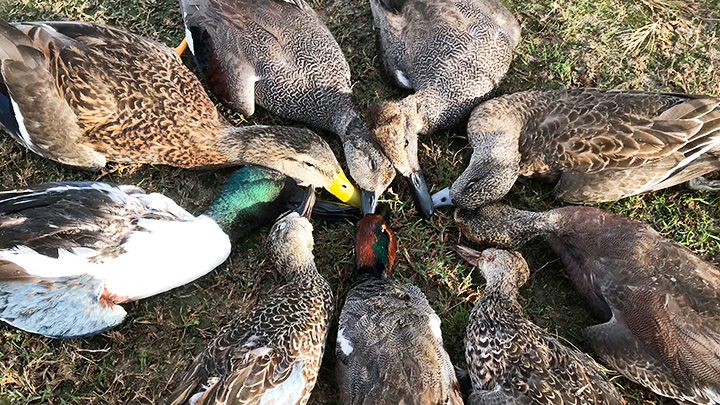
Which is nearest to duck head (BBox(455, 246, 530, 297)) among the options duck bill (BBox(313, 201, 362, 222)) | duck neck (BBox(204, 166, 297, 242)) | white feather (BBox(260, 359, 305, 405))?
duck bill (BBox(313, 201, 362, 222))

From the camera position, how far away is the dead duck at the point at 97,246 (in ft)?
12.1

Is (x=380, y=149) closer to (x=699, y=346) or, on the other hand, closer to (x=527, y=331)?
(x=527, y=331)

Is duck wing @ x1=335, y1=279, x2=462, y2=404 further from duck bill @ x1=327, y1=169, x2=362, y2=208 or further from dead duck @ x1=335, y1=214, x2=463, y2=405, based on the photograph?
duck bill @ x1=327, y1=169, x2=362, y2=208

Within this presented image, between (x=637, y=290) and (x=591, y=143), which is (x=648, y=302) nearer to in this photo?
(x=637, y=290)

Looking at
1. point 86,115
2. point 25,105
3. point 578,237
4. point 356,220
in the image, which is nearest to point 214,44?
point 86,115

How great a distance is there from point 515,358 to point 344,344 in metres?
1.15

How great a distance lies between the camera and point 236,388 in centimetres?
344

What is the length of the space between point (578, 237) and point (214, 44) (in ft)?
11.0

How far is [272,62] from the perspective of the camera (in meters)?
4.72

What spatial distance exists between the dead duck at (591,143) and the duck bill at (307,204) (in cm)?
101

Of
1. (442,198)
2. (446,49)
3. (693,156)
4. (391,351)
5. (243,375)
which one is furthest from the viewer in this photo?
(446,49)

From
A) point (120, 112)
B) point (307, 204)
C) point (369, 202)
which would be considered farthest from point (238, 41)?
point (369, 202)

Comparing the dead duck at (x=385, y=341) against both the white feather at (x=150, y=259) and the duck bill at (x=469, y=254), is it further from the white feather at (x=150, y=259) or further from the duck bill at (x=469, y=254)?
the white feather at (x=150, y=259)

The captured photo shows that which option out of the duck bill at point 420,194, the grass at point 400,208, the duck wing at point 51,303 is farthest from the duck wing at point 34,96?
the duck bill at point 420,194
